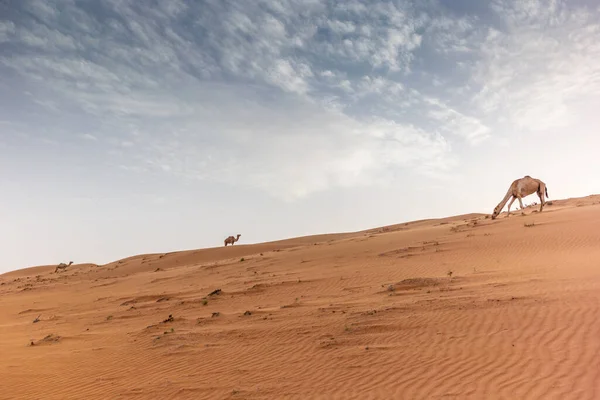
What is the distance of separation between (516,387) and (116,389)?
6923mm

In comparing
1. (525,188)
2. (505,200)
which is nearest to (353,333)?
(525,188)

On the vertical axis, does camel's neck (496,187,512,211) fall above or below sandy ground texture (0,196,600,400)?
above

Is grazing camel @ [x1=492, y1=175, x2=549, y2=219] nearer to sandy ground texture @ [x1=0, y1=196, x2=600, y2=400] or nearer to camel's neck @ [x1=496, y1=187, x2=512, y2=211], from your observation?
camel's neck @ [x1=496, y1=187, x2=512, y2=211]

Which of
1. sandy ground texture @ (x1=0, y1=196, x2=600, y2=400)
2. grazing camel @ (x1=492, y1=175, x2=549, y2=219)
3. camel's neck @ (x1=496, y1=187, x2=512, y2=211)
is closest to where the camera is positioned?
sandy ground texture @ (x1=0, y1=196, x2=600, y2=400)

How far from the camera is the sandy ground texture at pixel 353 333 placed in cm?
676

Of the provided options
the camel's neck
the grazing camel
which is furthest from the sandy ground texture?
the camel's neck

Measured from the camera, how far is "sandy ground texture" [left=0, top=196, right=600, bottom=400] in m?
6.76

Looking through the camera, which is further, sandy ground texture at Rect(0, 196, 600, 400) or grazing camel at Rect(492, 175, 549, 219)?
grazing camel at Rect(492, 175, 549, 219)

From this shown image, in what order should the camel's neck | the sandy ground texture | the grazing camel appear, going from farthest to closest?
1. the camel's neck
2. the grazing camel
3. the sandy ground texture

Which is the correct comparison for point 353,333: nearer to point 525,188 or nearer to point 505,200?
point 525,188

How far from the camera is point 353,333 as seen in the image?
370 inches

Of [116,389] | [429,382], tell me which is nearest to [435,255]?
[429,382]

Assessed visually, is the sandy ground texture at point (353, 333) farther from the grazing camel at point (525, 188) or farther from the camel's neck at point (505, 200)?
the camel's neck at point (505, 200)

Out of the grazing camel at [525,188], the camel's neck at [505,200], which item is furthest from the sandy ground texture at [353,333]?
the camel's neck at [505,200]
